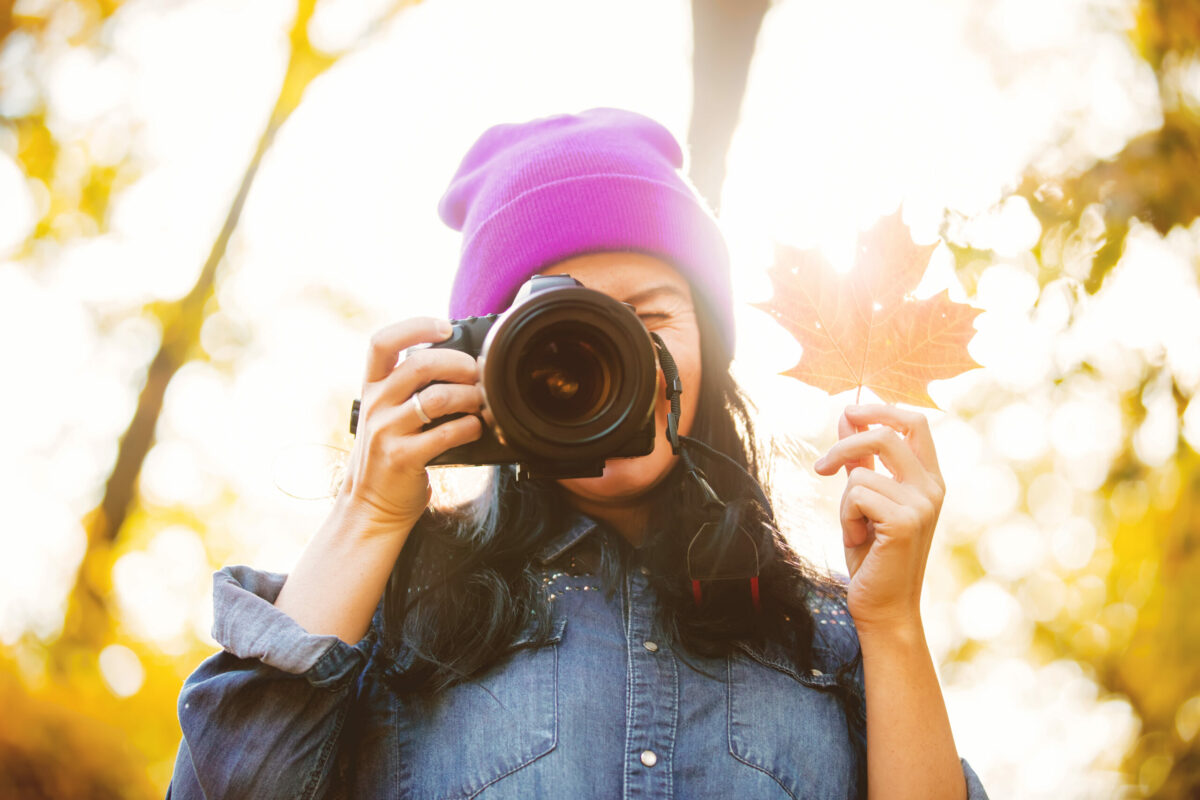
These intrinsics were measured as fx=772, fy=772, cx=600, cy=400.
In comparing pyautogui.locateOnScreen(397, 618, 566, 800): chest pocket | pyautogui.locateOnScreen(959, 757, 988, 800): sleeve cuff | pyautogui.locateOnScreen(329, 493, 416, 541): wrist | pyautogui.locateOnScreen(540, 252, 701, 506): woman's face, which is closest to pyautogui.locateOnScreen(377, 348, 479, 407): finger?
pyautogui.locateOnScreen(329, 493, 416, 541): wrist

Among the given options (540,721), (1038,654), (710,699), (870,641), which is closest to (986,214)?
(870,641)

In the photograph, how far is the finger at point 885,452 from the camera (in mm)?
1081

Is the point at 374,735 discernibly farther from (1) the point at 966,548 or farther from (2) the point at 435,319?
(1) the point at 966,548

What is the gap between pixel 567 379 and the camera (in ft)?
3.42

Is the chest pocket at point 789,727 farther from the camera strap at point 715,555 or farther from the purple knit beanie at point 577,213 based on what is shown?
the purple knit beanie at point 577,213

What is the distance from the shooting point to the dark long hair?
1112 millimetres

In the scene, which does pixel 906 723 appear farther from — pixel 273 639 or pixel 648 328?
pixel 273 639

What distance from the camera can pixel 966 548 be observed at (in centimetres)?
315

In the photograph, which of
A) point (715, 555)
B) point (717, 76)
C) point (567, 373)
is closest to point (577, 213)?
point (567, 373)

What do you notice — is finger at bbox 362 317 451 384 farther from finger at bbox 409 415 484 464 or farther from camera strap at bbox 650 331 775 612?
camera strap at bbox 650 331 775 612

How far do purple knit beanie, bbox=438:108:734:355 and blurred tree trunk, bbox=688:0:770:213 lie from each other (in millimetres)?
346

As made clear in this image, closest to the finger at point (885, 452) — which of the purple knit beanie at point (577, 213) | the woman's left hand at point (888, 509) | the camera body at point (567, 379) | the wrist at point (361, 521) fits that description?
the woman's left hand at point (888, 509)

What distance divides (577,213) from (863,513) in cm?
68

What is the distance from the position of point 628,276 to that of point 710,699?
2.22 ft
